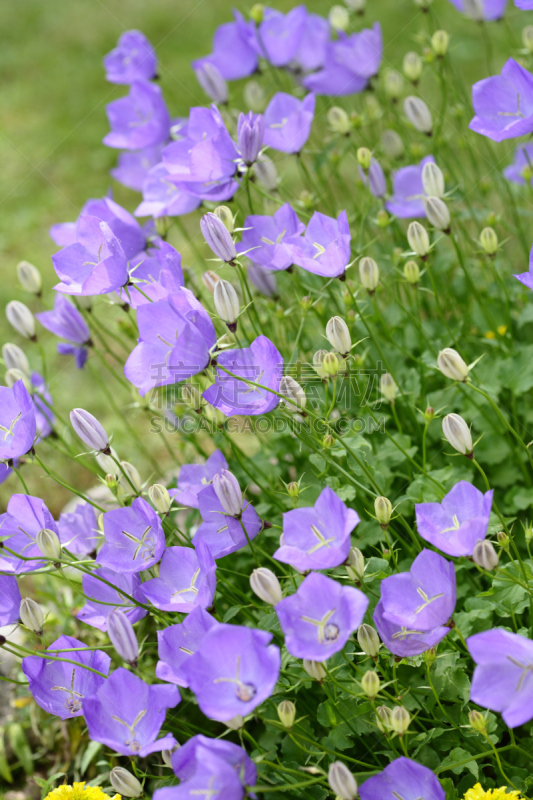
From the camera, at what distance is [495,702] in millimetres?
1403

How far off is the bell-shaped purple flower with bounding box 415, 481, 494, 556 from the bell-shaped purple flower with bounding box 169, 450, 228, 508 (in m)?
0.73

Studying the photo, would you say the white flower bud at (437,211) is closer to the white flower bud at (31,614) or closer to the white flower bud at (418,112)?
the white flower bud at (418,112)

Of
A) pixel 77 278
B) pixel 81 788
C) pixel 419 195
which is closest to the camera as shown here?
pixel 81 788

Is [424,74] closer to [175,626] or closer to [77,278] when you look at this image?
[77,278]

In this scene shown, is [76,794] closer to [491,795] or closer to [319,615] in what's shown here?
[319,615]

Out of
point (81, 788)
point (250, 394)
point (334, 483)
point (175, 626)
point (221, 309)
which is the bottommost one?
point (81, 788)

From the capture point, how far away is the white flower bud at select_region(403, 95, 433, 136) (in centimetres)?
266

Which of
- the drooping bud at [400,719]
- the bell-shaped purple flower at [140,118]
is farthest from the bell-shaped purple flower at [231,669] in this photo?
the bell-shaped purple flower at [140,118]

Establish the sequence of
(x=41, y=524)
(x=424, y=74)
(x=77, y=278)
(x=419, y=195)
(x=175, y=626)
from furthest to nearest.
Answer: (x=424, y=74) → (x=419, y=195) → (x=77, y=278) → (x=41, y=524) → (x=175, y=626)

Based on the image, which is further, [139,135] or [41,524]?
[139,135]

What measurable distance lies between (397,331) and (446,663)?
4.68ft

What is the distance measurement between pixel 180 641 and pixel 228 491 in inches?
14.5

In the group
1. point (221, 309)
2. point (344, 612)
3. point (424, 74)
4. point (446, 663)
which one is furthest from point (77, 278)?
point (424, 74)

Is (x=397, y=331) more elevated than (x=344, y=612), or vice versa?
(x=344, y=612)
